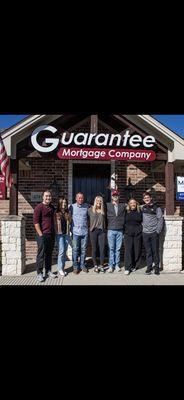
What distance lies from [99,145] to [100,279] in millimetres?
2763

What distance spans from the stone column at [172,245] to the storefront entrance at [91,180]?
1.91m

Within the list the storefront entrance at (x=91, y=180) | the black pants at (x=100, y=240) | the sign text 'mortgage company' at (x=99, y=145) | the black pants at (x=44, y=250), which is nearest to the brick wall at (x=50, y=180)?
the storefront entrance at (x=91, y=180)

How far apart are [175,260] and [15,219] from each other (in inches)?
136

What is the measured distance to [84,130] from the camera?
29.4 ft

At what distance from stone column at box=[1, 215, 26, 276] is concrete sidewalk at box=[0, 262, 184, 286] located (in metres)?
0.21

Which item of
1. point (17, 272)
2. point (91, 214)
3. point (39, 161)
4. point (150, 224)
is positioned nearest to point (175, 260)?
point (150, 224)

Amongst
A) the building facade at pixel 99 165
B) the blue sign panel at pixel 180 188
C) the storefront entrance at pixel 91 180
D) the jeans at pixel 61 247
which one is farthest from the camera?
the storefront entrance at pixel 91 180

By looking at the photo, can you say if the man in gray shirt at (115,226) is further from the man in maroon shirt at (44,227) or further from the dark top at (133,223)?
the man in maroon shirt at (44,227)

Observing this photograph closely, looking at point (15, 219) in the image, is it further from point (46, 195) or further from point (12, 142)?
point (12, 142)

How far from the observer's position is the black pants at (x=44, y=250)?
6609 mm

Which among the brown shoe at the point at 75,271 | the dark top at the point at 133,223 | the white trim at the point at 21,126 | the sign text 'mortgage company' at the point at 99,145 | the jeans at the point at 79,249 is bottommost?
the brown shoe at the point at 75,271

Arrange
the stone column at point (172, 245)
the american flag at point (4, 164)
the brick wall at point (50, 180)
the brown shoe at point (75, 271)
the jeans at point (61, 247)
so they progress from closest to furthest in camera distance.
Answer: the jeans at point (61, 247) < the american flag at point (4, 164) < the brown shoe at point (75, 271) < the stone column at point (172, 245) < the brick wall at point (50, 180)

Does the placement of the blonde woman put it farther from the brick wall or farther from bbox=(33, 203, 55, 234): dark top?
the brick wall

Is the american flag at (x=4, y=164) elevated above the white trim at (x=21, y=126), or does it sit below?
below
